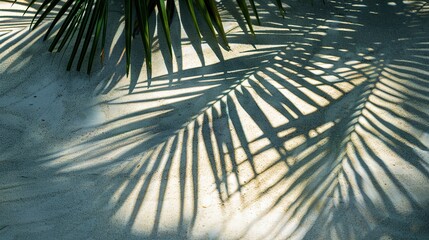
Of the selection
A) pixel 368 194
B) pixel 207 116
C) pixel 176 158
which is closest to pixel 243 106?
pixel 207 116

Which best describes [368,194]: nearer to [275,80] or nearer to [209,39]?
[275,80]

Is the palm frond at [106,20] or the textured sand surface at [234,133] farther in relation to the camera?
the palm frond at [106,20]

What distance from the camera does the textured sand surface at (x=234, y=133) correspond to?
216 cm

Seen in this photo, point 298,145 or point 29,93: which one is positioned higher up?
point 29,93

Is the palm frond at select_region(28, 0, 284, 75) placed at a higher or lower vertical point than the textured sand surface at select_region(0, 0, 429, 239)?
higher

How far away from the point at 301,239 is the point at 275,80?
85cm

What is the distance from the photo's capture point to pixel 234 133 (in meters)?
2.48

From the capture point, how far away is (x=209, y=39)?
117 inches

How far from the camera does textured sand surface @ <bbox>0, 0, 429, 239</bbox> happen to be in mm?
2158

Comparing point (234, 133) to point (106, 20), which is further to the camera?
point (106, 20)

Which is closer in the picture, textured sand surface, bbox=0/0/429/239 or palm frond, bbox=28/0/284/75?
textured sand surface, bbox=0/0/429/239

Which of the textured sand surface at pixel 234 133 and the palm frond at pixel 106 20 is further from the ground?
the palm frond at pixel 106 20

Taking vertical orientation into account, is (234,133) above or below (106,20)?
below

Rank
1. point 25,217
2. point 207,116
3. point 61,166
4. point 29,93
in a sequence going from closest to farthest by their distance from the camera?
point 25,217, point 61,166, point 207,116, point 29,93
